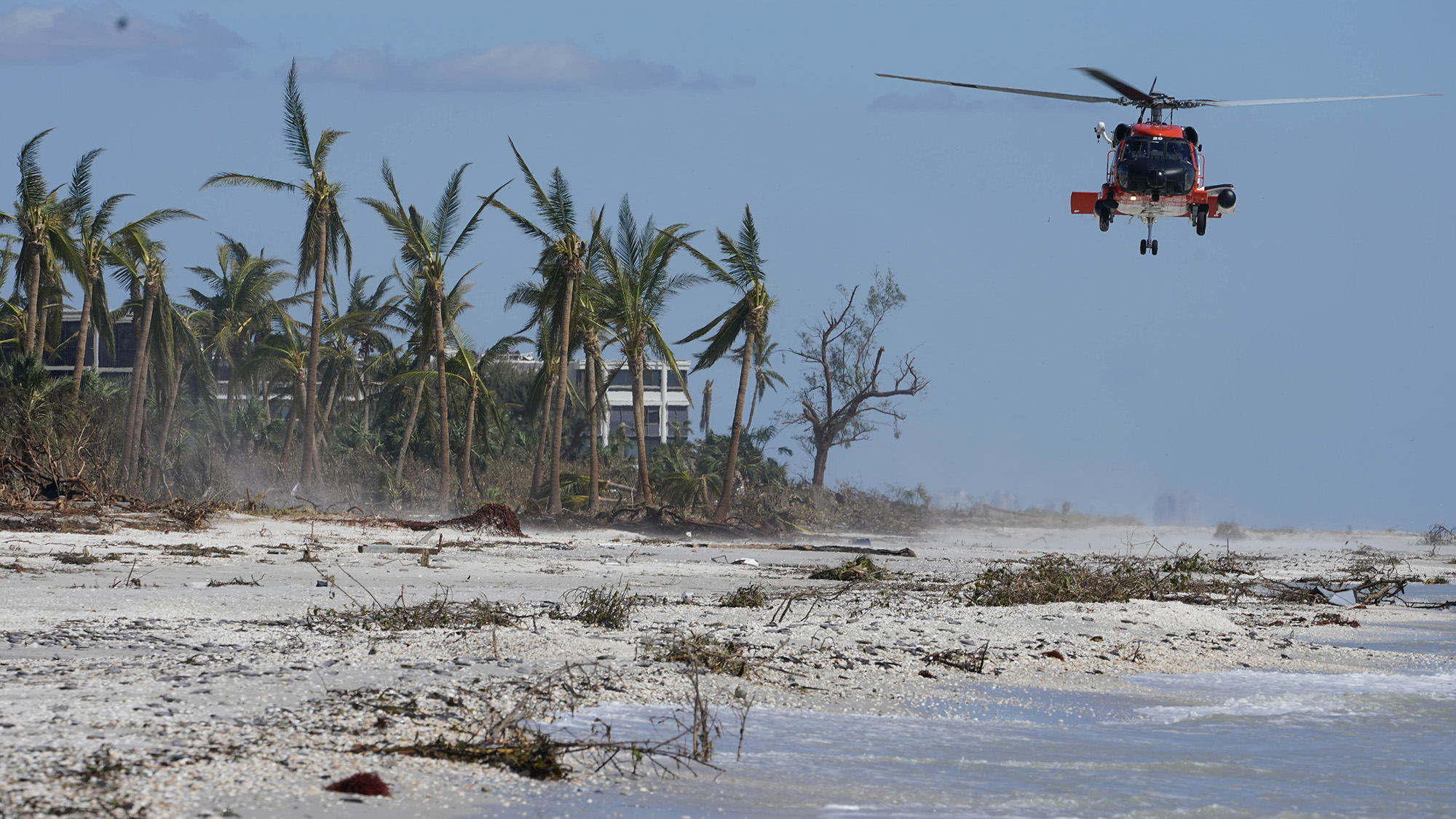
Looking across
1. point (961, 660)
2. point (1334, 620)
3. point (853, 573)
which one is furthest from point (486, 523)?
point (961, 660)

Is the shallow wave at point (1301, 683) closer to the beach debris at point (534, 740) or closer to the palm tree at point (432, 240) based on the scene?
the beach debris at point (534, 740)

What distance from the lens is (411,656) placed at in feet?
22.6

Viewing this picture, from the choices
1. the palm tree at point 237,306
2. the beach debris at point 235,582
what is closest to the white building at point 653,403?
the palm tree at point 237,306

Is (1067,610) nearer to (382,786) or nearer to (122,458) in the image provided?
(382,786)

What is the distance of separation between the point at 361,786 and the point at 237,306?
1542 inches

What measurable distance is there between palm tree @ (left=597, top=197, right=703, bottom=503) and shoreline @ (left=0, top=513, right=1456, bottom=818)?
11661 millimetres

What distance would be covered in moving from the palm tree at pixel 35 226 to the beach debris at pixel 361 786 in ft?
77.2

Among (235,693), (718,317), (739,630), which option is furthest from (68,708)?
(718,317)

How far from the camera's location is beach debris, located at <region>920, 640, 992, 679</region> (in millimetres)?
7930

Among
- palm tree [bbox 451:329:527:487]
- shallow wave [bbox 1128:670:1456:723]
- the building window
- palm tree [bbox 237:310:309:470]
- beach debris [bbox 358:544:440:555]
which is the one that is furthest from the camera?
the building window

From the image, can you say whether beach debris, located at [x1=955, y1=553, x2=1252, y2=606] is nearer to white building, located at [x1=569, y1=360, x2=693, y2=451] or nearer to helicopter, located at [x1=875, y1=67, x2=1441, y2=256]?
helicopter, located at [x1=875, y1=67, x2=1441, y2=256]

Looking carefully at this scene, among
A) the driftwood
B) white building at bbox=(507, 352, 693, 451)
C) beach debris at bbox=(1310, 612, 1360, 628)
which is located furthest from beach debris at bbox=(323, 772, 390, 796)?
white building at bbox=(507, 352, 693, 451)

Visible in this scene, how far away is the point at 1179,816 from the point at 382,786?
10.1 ft

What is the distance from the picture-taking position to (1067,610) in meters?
10.8
